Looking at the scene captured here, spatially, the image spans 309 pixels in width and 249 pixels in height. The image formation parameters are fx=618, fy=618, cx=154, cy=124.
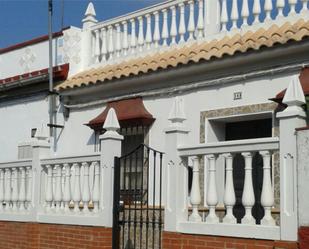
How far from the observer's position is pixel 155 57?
38.6 feet

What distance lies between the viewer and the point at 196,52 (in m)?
10.7

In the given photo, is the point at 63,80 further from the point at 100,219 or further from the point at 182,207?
the point at 182,207

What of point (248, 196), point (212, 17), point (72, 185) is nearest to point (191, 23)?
point (212, 17)

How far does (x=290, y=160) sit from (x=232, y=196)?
3.15 feet

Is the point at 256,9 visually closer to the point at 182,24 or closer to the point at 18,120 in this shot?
the point at 182,24

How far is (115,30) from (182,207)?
620 centimetres

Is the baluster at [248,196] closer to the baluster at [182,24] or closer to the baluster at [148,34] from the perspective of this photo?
the baluster at [182,24]

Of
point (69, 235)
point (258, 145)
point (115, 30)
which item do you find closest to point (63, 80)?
point (115, 30)

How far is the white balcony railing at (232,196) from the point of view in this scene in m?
6.78

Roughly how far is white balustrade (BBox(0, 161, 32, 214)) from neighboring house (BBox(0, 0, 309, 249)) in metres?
0.03

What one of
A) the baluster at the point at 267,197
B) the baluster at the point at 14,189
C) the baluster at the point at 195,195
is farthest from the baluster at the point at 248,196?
the baluster at the point at 14,189

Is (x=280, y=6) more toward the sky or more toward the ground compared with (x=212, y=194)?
more toward the sky

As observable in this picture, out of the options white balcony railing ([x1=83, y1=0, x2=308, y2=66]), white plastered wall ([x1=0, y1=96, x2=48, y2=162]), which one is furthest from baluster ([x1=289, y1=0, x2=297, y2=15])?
white plastered wall ([x1=0, y1=96, x2=48, y2=162])

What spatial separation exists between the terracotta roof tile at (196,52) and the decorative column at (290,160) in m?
2.62
